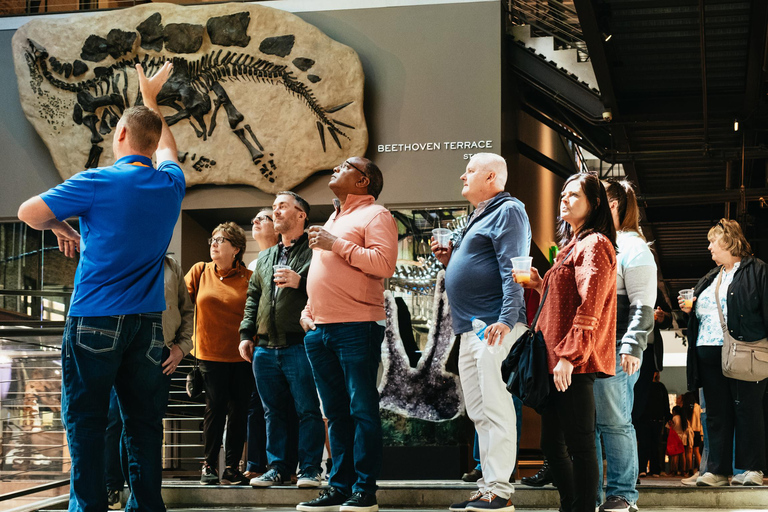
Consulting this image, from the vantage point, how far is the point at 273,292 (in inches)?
197

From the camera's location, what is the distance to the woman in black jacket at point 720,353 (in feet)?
16.2

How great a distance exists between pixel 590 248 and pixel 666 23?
4974mm

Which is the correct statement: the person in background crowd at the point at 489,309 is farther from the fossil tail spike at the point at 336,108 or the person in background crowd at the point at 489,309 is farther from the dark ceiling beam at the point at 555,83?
the dark ceiling beam at the point at 555,83

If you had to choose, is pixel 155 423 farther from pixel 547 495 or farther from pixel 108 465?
pixel 547 495

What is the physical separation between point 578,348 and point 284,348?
207cm

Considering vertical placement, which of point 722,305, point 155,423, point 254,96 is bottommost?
point 155,423

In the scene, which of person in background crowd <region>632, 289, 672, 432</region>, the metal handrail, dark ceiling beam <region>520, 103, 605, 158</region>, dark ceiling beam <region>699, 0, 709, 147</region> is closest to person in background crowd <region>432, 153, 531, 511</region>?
person in background crowd <region>632, 289, 672, 432</region>

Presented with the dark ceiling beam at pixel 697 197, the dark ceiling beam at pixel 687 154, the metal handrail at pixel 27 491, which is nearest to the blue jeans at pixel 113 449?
the metal handrail at pixel 27 491

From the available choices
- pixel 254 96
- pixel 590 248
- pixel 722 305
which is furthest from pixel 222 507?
pixel 254 96

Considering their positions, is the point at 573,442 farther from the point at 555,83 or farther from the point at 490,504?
the point at 555,83

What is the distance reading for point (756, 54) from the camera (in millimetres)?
7676

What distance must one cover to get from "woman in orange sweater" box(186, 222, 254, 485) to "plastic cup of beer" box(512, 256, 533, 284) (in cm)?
234

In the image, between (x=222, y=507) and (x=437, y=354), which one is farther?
(x=437, y=354)

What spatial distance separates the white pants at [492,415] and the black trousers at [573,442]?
21.3 inches
